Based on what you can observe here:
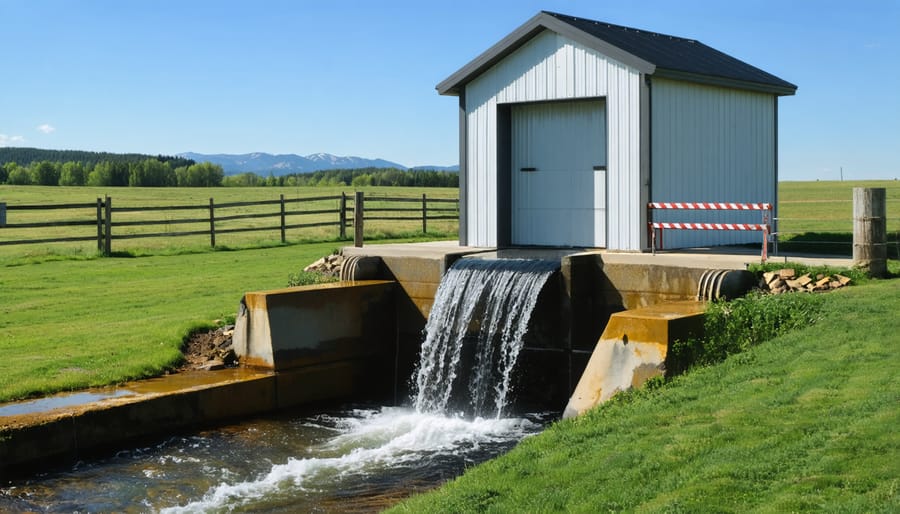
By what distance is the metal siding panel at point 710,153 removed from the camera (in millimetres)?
16219

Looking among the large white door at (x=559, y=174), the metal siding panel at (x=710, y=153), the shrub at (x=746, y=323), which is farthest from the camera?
the large white door at (x=559, y=174)

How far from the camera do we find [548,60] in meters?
17.0

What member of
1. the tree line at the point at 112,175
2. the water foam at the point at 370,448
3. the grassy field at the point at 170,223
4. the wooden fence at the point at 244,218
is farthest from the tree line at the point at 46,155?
the water foam at the point at 370,448

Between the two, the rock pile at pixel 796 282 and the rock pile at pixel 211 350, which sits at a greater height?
the rock pile at pixel 796 282

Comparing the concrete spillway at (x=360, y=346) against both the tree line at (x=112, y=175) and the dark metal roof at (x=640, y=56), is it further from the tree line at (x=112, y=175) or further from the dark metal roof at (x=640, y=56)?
the tree line at (x=112, y=175)

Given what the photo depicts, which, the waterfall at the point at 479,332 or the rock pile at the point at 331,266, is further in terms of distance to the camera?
the rock pile at the point at 331,266

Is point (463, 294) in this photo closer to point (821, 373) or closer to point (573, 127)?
point (573, 127)

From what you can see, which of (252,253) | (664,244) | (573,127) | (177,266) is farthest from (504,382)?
(252,253)

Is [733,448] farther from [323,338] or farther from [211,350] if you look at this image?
[211,350]

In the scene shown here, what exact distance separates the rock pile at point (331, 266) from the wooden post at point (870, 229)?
27.0 ft

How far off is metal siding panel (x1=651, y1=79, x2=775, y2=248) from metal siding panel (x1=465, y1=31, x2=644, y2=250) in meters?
0.40

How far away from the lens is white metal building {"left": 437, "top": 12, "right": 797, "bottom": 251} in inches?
634

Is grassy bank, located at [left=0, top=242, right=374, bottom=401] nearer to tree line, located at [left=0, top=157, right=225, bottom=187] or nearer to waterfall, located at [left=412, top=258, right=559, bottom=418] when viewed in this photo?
waterfall, located at [left=412, top=258, right=559, bottom=418]

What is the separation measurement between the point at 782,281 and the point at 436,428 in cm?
467
